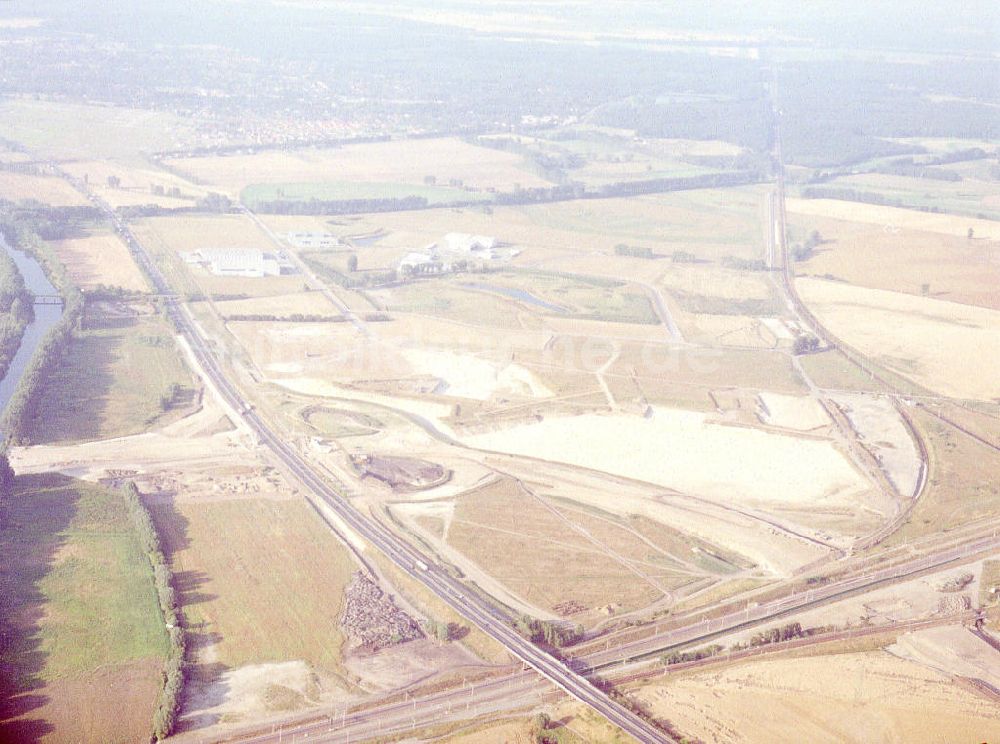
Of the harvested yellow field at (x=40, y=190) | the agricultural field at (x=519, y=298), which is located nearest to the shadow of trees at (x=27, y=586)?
the agricultural field at (x=519, y=298)

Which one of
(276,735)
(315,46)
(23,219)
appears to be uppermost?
(315,46)

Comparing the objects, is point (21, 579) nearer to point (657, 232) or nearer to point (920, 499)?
point (920, 499)

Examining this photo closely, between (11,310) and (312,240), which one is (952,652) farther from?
(312,240)

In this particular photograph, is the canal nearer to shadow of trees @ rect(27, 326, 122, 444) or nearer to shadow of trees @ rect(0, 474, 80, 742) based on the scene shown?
shadow of trees @ rect(27, 326, 122, 444)

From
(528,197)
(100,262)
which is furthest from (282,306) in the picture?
(528,197)

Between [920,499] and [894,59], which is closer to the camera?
[920,499]

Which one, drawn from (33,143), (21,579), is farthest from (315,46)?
(21,579)
